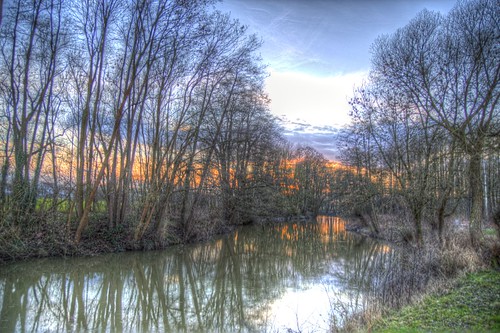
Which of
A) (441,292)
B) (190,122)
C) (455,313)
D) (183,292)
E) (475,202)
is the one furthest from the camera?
(190,122)

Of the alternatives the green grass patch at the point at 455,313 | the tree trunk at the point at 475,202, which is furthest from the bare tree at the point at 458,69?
the green grass patch at the point at 455,313

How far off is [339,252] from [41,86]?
18066 mm

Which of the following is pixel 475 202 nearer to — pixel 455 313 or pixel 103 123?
pixel 455 313

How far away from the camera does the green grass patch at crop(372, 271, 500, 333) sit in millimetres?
5492

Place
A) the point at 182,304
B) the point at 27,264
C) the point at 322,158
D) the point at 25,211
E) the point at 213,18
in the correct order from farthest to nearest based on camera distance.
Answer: the point at 322,158, the point at 213,18, the point at 25,211, the point at 27,264, the point at 182,304

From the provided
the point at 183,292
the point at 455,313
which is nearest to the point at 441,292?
the point at 455,313

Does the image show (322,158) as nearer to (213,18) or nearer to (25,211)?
(213,18)

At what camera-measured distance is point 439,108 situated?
15211 mm

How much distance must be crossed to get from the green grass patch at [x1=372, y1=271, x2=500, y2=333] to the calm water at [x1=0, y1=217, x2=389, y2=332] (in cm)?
167

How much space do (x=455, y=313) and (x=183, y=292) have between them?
7.45 m

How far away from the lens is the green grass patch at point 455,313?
5492 mm

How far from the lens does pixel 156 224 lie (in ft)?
60.3

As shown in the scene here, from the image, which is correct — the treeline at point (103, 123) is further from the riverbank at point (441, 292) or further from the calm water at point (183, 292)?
the riverbank at point (441, 292)

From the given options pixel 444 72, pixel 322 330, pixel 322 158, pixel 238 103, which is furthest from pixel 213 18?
pixel 322 158
